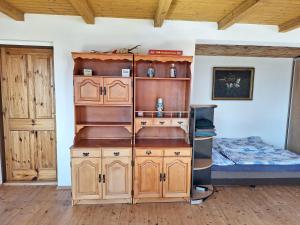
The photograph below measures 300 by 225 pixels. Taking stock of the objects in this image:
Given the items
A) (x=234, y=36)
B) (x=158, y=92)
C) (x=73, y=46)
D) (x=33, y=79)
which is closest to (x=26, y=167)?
(x=33, y=79)

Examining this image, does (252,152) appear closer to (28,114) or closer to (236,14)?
(236,14)

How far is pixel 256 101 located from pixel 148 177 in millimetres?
3344

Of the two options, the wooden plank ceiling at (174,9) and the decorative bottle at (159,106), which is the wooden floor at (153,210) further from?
the wooden plank ceiling at (174,9)

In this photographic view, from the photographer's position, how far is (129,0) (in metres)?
2.61

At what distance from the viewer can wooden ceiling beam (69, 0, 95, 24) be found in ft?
8.09

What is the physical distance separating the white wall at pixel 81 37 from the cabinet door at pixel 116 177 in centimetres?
83

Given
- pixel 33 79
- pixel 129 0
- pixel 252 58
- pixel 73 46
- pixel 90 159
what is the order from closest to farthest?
Result: pixel 129 0
pixel 90 159
pixel 73 46
pixel 33 79
pixel 252 58

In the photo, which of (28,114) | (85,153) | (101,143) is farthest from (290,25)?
(28,114)

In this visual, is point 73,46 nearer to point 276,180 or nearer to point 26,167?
point 26,167

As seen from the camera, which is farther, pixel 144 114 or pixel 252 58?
pixel 252 58

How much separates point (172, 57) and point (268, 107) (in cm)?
320

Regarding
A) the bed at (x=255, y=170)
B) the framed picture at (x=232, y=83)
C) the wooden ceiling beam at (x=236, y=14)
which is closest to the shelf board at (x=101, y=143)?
the bed at (x=255, y=170)

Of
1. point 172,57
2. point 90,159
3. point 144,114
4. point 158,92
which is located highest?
point 172,57

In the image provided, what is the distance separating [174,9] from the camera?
9.41 ft
